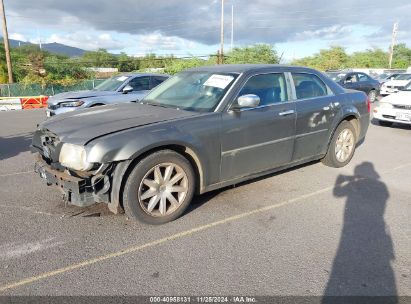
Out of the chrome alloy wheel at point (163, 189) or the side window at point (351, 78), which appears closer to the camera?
the chrome alloy wheel at point (163, 189)

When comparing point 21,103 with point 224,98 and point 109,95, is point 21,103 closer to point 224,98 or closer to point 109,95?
point 109,95

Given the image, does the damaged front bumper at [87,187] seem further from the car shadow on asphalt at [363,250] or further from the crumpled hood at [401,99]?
the crumpled hood at [401,99]

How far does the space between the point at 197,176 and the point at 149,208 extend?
67cm

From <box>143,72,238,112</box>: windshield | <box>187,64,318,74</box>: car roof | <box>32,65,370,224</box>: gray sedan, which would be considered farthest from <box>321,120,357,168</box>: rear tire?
<box>143,72,238,112</box>: windshield

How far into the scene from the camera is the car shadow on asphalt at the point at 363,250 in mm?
2670

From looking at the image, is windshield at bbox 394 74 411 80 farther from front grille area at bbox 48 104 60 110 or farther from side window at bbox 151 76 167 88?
front grille area at bbox 48 104 60 110

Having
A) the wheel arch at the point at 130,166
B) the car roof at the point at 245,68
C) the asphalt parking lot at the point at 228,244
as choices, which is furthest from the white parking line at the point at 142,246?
the car roof at the point at 245,68

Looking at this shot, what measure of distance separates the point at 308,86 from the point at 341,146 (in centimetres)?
128

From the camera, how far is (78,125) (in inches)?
148

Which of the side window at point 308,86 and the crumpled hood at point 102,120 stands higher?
the side window at point 308,86

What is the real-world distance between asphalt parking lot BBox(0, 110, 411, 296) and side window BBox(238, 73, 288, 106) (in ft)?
3.92

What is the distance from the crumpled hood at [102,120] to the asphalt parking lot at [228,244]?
3.09ft

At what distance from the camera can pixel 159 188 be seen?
12.1ft

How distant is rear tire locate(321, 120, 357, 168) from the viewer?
559 cm
